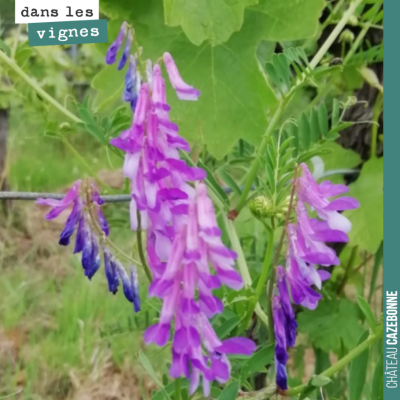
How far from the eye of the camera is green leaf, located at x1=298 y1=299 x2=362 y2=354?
0.84m

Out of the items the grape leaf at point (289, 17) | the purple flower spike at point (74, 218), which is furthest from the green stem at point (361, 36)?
the purple flower spike at point (74, 218)

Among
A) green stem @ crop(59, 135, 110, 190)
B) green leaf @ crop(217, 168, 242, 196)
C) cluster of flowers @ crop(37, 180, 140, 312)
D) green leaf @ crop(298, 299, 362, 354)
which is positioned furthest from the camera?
green leaf @ crop(298, 299, 362, 354)

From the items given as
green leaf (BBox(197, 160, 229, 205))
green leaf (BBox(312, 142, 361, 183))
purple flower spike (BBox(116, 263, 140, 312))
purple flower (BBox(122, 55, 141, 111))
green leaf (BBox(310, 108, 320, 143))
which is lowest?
purple flower spike (BBox(116, 263, 140, 312))

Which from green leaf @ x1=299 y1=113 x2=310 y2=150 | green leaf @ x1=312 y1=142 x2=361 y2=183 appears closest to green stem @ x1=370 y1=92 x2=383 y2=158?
green leaf @ x1=312 y1=142 x2=361 y2=183

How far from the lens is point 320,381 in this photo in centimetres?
45

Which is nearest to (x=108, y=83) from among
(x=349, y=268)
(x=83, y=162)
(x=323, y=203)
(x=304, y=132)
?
(x=83, y=162)

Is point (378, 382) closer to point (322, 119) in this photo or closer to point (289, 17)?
point (322, 119)

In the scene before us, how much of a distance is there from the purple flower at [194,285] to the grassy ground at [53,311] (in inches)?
17.5

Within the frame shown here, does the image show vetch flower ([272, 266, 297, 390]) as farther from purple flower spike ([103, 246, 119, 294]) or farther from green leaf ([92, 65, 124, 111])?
green leaf ([92, 65, 124, 111])

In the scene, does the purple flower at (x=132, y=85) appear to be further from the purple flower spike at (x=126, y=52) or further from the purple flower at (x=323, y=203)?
the purple flower at (x=323, y=203)

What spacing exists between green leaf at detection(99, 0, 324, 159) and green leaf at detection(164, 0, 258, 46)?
6 cm

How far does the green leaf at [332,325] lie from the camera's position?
2.75 ft

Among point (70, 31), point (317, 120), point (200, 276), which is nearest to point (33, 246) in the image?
point (70, 31)

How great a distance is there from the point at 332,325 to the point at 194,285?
0.52 m
